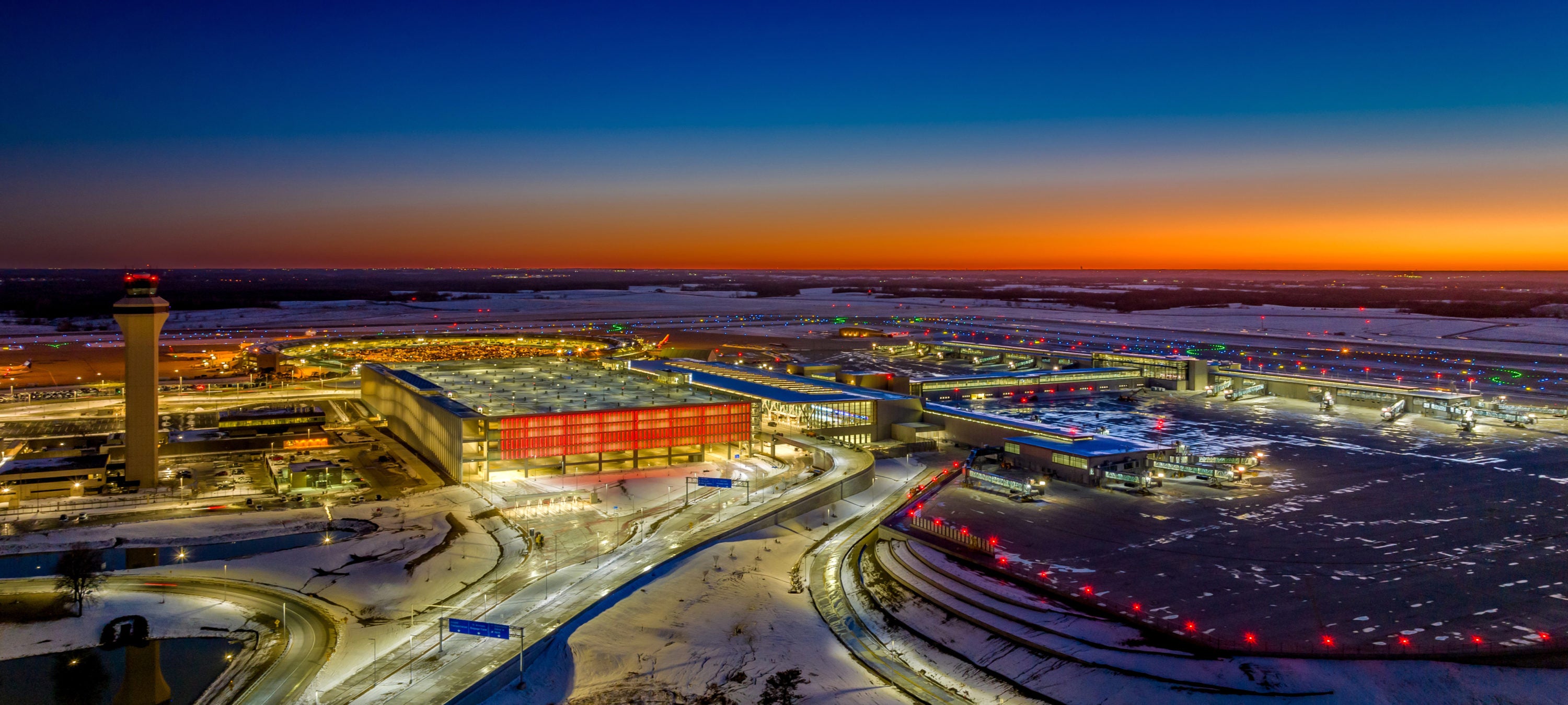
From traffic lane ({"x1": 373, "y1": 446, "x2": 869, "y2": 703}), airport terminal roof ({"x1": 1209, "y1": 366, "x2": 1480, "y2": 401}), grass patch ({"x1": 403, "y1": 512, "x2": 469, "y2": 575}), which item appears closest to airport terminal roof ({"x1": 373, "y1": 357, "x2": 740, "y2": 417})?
grass patch ({"x1": 403, "y1": 512, "x2": 469, "y2": 575})

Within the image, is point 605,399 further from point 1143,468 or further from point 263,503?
point 1143,468

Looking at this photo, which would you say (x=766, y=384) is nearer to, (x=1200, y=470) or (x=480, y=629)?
(x=1200, y=470)

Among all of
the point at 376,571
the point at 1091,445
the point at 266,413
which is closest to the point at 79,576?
the point at 376,571

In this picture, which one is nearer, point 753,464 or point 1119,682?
point 1119,682

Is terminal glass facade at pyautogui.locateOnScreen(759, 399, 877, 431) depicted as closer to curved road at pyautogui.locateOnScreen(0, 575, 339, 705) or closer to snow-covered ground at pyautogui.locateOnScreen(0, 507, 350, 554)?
snow-covered ground at pyautogui.locateOnScreen(0, 507, 350, 554)

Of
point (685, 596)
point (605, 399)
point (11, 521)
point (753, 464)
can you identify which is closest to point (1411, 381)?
point (753, 464)

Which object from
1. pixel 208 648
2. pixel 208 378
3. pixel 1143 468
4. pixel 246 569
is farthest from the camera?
pixel 208 378

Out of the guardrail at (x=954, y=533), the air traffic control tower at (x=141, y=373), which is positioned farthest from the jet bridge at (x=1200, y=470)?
the air traffic control tower at (x=141, y=373)
